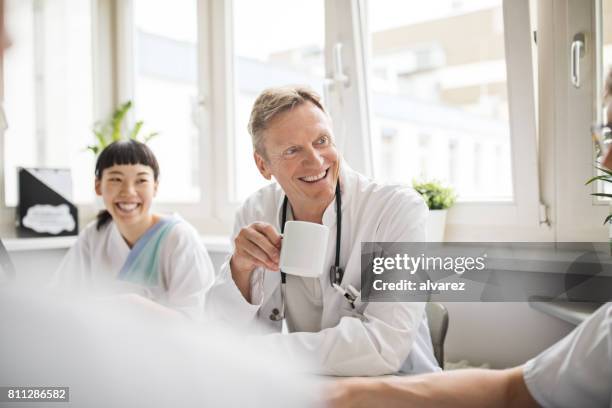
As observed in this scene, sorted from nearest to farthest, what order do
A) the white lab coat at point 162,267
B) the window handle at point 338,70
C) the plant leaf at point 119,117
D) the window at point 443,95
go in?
the window at point 443,95, the white lab coat at point 162,267, the window handle at point 338,70, the plant leaf at point 119,117

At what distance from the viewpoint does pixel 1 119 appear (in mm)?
851

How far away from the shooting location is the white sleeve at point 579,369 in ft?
1.47

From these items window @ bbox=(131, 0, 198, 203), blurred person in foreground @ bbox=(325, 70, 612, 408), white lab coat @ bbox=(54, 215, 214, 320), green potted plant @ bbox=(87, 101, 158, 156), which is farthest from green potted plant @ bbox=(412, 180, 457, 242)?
green potted plant @ bbox=(87, 101, 158, 156)

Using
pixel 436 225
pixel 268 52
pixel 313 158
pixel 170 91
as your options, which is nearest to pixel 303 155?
pixel 313 158

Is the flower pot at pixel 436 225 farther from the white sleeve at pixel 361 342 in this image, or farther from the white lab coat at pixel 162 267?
the white lab coat at pixel 162 267

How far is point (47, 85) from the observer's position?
39.8 inches

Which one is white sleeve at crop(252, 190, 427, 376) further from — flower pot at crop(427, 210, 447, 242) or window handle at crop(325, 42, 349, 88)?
window handle at crop(325, 42, 349, 88)

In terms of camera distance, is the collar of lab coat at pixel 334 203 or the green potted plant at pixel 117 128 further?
the green potted plant at pixel 117 128

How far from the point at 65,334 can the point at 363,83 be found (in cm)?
86

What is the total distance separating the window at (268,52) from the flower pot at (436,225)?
0.49m

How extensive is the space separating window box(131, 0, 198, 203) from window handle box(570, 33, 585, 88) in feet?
3.69

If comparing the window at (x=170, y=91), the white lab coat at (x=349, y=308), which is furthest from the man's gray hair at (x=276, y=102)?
the window at (x=170, y=91)

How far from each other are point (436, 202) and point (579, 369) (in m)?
0.47

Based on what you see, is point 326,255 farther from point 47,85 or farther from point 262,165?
point 47,85
